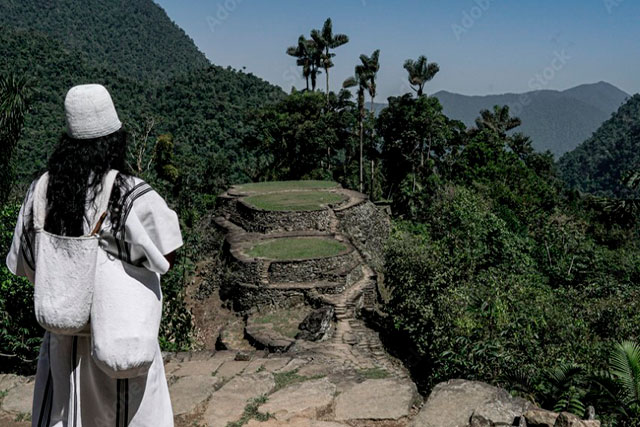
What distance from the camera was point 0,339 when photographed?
6086 mm

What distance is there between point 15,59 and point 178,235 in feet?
157

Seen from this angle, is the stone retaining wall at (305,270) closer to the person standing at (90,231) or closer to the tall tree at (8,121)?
the tall tree at (8,121)

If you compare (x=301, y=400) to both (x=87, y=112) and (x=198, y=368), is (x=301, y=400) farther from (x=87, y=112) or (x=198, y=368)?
(x=87, y=112)

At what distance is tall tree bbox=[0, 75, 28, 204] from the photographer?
9.82 metres

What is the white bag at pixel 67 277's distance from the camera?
6.08 feet

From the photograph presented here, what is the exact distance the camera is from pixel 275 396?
3.94 m

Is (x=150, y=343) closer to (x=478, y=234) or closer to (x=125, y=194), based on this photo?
(x=125, y=194)

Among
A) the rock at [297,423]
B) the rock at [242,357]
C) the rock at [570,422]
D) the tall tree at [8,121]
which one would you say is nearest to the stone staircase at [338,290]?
the rock at [242,357]

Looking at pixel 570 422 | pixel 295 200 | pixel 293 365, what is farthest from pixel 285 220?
pixel 570 422

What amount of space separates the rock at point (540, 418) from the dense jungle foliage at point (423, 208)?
5.48ft

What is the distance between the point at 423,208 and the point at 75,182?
74.5ft

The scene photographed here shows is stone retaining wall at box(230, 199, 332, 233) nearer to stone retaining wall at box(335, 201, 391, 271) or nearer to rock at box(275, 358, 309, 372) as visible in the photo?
stone retaining wall at box(335, 201, 391, 271)

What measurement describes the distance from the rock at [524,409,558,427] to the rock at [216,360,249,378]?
2.19 m

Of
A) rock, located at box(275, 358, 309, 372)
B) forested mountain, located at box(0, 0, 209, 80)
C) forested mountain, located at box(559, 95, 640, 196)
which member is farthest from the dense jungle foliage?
forested mountain, located at box(559, 95, 640, 196)
